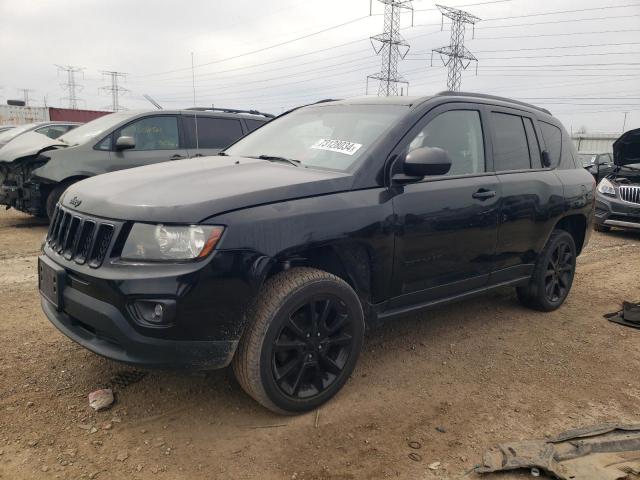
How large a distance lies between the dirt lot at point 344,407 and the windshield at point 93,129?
3461mm

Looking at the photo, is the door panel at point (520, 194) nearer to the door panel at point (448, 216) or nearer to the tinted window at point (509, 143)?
the tinted window at point (509, 143)

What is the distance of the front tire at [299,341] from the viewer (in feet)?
8.38

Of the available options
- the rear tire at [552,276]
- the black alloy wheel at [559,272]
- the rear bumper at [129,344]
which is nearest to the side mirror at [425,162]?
the rear bumper at [129,344]

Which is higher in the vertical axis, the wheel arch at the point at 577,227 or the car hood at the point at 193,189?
the car hood at the point at 193,189

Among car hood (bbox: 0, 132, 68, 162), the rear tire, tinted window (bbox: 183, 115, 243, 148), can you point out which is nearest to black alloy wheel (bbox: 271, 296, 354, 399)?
the rear tire

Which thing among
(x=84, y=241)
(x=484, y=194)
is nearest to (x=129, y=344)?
(x=84, y=241)

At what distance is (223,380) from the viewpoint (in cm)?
313

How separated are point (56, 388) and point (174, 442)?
92cm

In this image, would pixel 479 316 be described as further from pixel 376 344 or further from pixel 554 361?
pixel 376 344

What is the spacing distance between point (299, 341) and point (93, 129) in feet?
19.7

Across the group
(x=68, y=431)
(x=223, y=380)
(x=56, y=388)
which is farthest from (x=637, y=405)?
(x=56, y=388)

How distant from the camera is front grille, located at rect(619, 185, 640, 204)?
29.4ft

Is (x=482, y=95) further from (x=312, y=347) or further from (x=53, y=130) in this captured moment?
(x=53, y=130)

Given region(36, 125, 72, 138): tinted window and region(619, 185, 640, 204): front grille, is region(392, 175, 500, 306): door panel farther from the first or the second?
region(36, 125, 72, 138): tinted window
